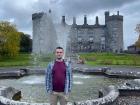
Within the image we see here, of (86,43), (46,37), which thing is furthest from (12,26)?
(86,43)

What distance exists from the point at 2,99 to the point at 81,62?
3797cm

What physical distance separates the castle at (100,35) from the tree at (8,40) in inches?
3620

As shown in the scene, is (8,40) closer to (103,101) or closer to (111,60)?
(111,60)

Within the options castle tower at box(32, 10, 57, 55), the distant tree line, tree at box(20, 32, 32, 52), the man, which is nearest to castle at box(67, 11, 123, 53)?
castle tower at box(32, 10, 57, 55)

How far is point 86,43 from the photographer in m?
173

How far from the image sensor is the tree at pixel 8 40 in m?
72.7

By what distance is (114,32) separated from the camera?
172875 mm

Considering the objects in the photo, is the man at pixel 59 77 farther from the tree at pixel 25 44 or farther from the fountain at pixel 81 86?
the tree at pixel 25 44

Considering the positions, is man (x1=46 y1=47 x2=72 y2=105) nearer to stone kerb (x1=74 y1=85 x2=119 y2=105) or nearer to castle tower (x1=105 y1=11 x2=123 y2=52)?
stone kerb (x1=74 y1=85 x2=119 y2=105)

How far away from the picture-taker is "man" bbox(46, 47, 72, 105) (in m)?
9.67

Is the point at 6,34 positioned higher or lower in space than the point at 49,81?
higher

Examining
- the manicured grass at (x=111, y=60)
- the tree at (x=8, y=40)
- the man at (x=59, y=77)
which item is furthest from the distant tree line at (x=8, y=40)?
the man at (x=59, y=77)

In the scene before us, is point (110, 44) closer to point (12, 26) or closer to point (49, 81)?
point (12, 26)

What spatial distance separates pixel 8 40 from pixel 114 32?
342 feet
